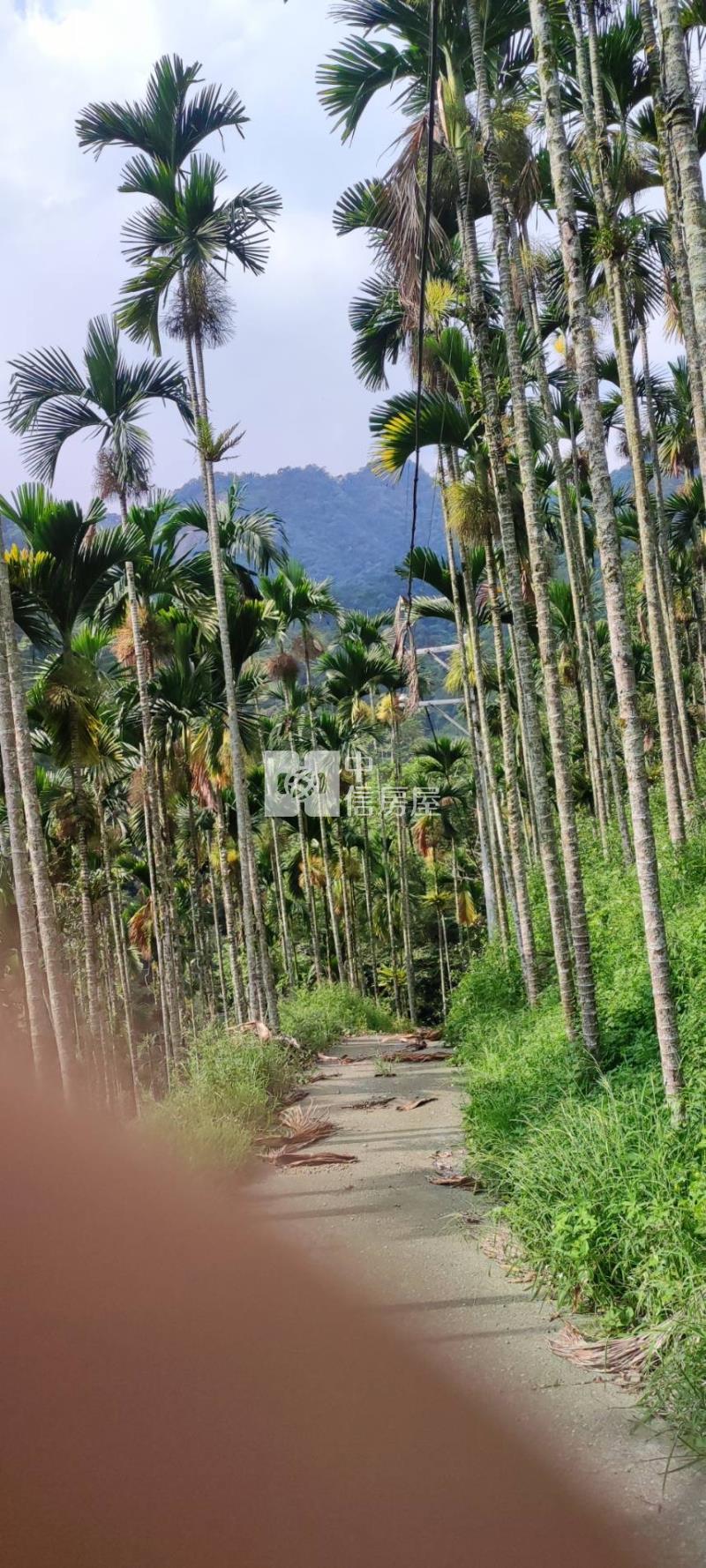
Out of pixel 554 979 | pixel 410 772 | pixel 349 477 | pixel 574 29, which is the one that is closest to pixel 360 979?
pixel 410 772

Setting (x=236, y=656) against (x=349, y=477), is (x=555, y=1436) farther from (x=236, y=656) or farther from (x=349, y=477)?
(x=349, y=477)

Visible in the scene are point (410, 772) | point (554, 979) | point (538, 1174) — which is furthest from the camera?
point (410, 772)

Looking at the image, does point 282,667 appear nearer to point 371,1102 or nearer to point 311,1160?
point 371,1102

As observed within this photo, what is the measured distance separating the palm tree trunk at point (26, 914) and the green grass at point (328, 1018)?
8.32m

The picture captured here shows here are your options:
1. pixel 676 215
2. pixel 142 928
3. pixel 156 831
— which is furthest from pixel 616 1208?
pixel 142 928

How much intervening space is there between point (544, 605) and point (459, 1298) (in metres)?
4.97

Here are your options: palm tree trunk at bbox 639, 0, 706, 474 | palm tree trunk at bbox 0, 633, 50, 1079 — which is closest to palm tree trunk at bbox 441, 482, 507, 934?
palm tree trunk at bbox 639, 0, 706, 474

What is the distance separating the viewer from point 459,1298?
5691mm

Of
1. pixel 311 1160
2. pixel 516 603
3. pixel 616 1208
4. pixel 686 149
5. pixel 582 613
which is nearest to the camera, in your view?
pixel 616 1208

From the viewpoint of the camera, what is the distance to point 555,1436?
415cm

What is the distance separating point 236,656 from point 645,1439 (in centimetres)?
1425

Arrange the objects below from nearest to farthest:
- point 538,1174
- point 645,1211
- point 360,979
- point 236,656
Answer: point 645,1211 → point 538,1174 → point 236,656 → point 360,979

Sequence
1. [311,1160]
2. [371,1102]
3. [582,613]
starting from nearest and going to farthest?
1. [311,1160]
2. [371,1102]
3. [582,613]

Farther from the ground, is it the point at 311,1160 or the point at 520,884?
the point at 520,884
